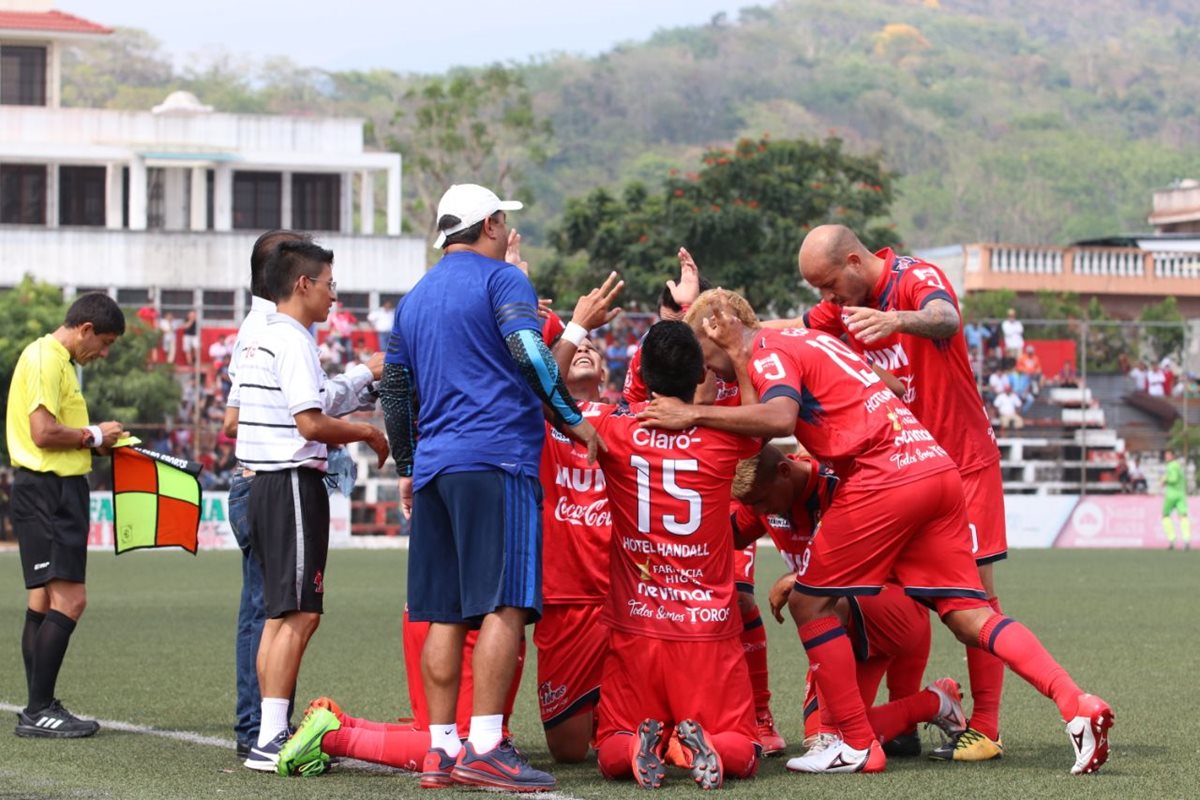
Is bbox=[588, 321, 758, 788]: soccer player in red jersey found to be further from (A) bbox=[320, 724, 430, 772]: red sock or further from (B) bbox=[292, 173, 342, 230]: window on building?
(B) bbox=[292, 173, 342, 230]: window on building

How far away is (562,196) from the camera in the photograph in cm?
13312

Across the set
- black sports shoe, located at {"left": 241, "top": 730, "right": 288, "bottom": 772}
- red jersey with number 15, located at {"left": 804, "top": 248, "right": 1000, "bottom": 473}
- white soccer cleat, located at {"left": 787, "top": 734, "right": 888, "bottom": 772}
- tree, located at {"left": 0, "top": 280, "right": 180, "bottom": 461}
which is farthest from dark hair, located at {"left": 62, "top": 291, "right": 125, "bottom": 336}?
tree, located at {"left": 0, "top": 280, "right": 180, "bottom": 461}

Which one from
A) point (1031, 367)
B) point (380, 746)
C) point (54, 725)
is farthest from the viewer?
point (1031, 367)

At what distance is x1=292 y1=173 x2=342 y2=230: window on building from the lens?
5053 centimetres

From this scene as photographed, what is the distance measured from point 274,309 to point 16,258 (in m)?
38.7

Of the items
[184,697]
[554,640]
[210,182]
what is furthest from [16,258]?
[554,640]

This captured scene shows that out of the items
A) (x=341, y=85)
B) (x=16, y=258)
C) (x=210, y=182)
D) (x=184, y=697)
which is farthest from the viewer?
(x=341, y=85)

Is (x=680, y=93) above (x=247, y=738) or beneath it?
above

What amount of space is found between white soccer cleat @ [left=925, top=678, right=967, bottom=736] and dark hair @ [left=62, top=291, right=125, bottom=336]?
13.6ft

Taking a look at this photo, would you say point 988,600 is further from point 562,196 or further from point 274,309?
point 562,196

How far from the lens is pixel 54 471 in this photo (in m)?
8.55

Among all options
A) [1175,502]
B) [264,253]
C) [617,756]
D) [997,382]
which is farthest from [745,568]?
[997,382]

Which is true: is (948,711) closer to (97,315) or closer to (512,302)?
(512,302)

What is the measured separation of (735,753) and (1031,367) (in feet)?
95.0
